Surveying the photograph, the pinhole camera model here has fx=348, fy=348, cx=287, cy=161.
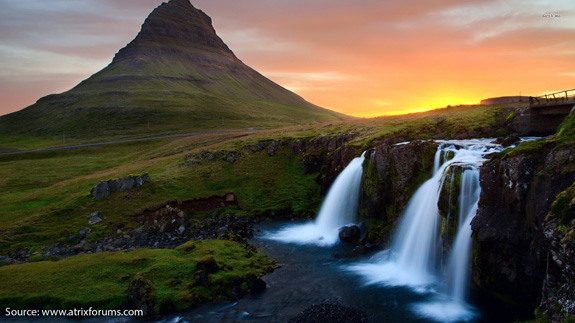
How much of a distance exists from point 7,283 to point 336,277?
24.1m

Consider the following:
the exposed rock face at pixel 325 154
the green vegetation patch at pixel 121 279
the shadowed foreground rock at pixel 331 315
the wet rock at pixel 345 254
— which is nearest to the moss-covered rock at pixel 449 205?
the wet rock at pixel 345 254

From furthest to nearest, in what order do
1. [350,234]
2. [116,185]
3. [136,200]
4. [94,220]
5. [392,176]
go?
1. [116,185]
2. [136,200]
3. [94,220]
4. [392,176]
5. [350,234]

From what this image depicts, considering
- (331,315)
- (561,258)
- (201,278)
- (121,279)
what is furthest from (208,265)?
(561,258)

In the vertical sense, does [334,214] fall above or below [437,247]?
below

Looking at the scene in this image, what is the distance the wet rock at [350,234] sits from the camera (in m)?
36.1

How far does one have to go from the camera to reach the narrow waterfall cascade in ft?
127

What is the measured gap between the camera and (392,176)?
3706cm

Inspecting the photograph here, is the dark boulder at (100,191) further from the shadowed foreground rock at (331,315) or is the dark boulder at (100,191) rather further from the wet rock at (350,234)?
the shadowed foreground rock at (331,315)

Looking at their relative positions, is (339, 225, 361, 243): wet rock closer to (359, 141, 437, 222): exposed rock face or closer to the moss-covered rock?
(359, 141, 437, 222): exposed rock face

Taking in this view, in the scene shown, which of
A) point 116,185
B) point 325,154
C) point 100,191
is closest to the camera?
point 100,191

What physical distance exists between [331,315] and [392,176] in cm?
1979

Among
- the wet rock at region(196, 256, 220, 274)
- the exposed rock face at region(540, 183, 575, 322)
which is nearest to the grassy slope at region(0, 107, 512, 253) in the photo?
the wet rock at region(196, 256, 220, 274)

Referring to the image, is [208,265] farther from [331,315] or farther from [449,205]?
[449,205]

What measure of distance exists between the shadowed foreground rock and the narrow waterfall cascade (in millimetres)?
14889
